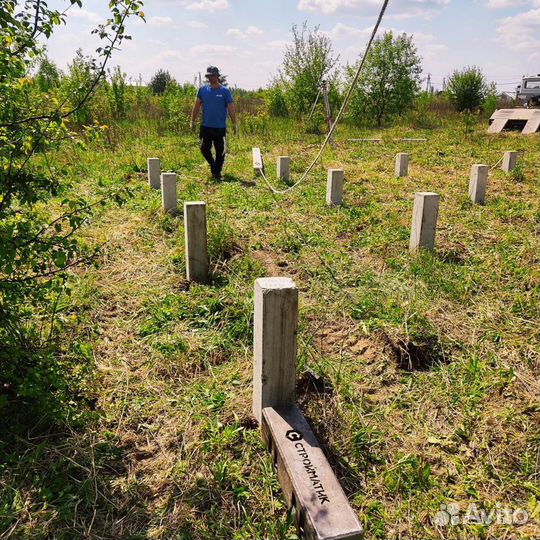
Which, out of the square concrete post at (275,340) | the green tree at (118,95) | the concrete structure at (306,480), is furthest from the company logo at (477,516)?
the green tree at (118,95)

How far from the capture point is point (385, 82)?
60.1 ft

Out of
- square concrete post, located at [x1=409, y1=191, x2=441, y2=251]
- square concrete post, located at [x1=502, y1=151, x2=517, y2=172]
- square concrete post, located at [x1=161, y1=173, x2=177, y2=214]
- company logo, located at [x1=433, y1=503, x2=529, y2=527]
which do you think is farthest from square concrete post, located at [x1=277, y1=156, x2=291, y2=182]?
company logo, located at [x1=433, y1=503, x2=529, y2=527]

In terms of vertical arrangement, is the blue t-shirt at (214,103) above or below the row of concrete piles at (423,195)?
above

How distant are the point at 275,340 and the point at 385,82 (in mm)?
18481

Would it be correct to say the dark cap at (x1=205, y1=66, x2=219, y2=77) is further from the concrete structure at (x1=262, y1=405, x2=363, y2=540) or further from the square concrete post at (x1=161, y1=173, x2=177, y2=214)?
the concrete structure at (x1=262, y1=405, x2=363, y2=540)

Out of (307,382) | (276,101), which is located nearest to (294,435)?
(307,382)

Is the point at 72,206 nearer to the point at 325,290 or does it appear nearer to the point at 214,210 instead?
the point at 325,290

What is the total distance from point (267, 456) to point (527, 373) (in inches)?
66.9

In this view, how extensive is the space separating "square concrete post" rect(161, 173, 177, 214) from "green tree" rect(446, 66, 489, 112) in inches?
778

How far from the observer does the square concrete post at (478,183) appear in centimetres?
632

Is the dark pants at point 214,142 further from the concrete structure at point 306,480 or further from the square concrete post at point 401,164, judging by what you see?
the concrete structure at point 306,480

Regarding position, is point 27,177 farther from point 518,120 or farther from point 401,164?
point 518,120

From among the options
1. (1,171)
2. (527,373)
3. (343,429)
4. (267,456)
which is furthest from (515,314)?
(1,171)

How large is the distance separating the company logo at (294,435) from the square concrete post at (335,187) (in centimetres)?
454
